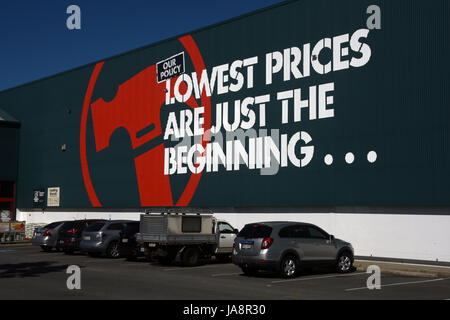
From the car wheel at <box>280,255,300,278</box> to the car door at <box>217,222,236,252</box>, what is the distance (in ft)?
17.7

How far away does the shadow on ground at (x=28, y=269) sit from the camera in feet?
60.8

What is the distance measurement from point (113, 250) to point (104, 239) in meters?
0.66

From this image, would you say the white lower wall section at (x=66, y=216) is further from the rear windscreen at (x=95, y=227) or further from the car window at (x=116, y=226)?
the car window at (x=116, y=226)

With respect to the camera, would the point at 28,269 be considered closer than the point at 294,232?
No

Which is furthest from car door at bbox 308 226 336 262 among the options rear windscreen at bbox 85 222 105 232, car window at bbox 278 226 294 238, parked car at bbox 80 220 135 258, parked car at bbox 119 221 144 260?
rear windscreen at bbox 85 222 105 232

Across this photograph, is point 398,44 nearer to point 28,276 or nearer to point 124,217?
point 28,276

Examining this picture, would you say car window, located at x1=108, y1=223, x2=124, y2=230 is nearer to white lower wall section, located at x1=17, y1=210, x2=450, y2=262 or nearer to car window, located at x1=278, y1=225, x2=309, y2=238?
white lower wall section, located at x1=17, y1=210, x2=450, y2=262

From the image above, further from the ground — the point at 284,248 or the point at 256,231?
the point at 256,231

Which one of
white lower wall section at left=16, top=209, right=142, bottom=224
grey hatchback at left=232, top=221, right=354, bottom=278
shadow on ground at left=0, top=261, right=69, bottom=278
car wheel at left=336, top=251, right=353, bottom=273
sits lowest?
shadow on ground at left=0, top=261, right=69, bottom=278

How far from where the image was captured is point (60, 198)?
1750 inches

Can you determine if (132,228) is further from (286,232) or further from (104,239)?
(286,232)

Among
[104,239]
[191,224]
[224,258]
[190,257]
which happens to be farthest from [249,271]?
[104,239]

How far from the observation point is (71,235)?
28.1 m

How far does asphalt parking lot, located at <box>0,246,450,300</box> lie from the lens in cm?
1388
